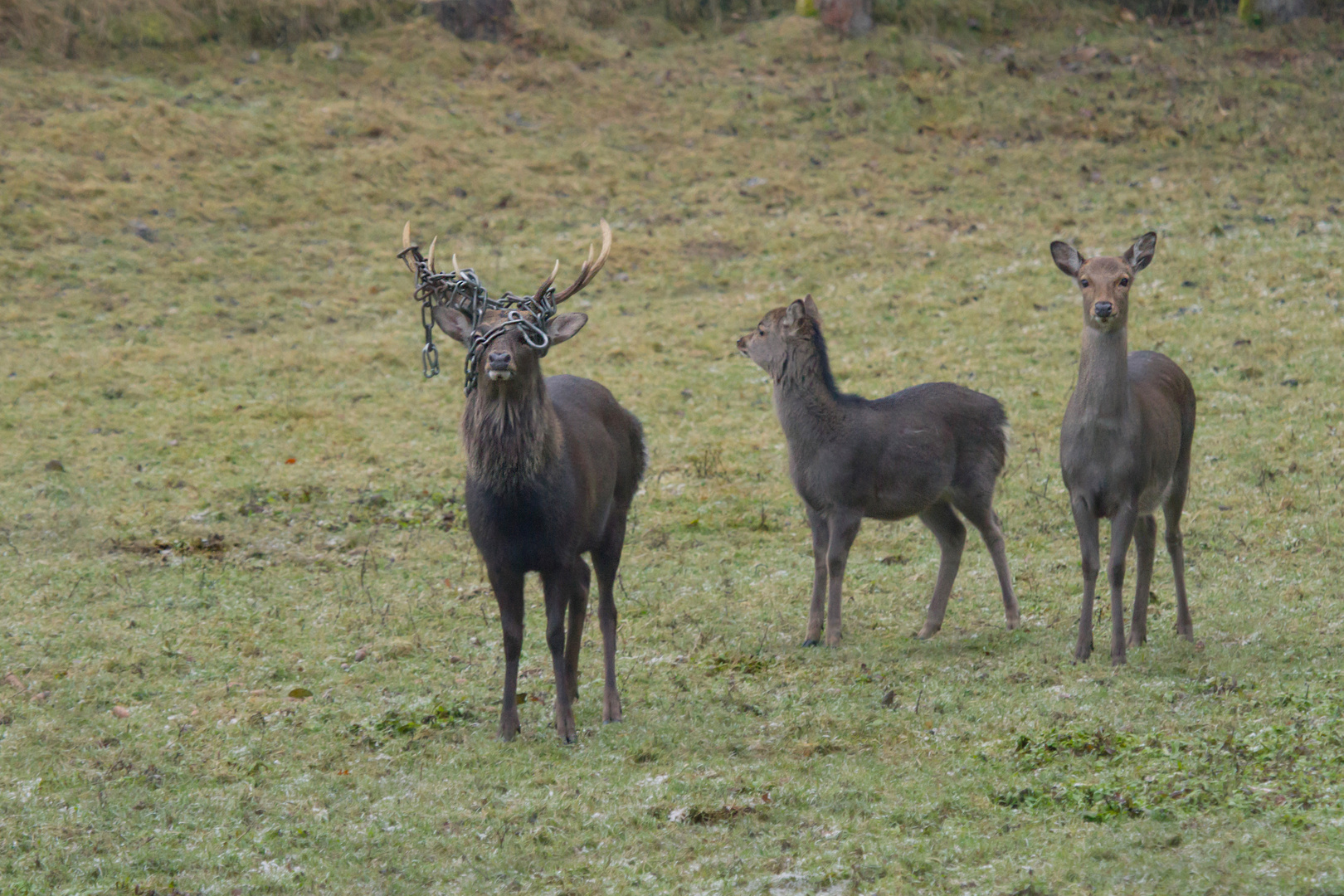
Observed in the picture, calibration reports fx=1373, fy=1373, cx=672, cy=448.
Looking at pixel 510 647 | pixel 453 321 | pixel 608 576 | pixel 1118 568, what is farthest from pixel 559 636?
pixel 1118 568

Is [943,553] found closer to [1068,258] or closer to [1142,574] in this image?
[1142,574]

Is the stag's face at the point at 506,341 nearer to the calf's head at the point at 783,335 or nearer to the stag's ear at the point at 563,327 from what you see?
the stag's ear at the point at 563,327

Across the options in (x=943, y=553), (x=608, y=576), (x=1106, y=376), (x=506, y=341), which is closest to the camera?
(x=506, y=341)

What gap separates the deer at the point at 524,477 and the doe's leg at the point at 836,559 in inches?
81.8

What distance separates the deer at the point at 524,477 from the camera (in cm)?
798

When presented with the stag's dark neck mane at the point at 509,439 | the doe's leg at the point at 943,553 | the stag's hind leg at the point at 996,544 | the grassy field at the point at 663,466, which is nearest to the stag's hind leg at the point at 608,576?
the grassy field at the point at 663,466

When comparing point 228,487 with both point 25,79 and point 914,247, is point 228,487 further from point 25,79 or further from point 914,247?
point 25,79

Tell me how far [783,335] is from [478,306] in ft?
11.6

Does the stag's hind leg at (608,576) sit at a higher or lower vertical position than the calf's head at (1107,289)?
lower

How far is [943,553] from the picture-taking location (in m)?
10.7

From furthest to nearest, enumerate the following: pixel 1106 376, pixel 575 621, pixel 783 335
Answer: pixel 783 335 < pixel 1106 376 < pixel 575 621

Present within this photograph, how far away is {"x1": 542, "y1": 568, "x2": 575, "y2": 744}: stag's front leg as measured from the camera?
8156 mm

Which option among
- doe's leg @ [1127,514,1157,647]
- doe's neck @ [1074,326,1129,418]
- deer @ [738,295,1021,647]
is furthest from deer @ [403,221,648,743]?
doe's leg @ [1127,514,1157,647]

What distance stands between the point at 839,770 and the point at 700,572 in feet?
15.3
